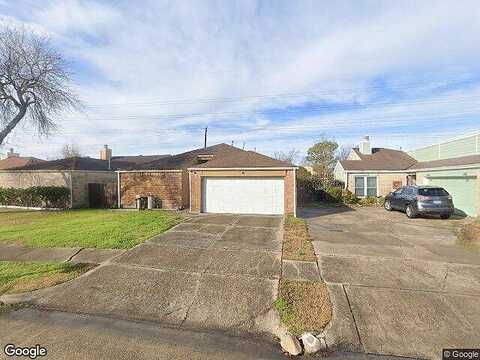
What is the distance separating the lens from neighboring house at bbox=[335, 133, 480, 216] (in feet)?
46.9

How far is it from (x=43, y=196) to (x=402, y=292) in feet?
68.0

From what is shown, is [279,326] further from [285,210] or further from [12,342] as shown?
[285,210]

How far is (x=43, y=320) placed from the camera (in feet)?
14.4

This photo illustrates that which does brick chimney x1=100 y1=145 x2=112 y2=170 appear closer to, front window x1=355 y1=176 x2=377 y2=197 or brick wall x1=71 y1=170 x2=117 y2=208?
brick wall x1=71 y1=170 x2=117 y2=208

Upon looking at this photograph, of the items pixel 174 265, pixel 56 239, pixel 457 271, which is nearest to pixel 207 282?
pixel 174 265

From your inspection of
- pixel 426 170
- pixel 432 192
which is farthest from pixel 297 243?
pixel 426 170

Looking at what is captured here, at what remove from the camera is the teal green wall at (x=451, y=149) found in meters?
15.6

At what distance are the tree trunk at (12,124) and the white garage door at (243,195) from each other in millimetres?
15321

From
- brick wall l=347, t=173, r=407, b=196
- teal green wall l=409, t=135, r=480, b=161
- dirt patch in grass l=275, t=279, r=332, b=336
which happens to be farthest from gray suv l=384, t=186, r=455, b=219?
dirt patch in grass l=275, t=279, r=332, b=336

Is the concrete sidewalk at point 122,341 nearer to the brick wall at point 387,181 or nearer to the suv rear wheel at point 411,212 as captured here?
the suv rear wheel at point 411,212

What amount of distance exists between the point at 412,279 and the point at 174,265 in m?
5.21

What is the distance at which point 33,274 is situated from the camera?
241 inches

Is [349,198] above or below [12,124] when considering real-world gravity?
below

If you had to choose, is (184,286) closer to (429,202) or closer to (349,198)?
(429,202)
